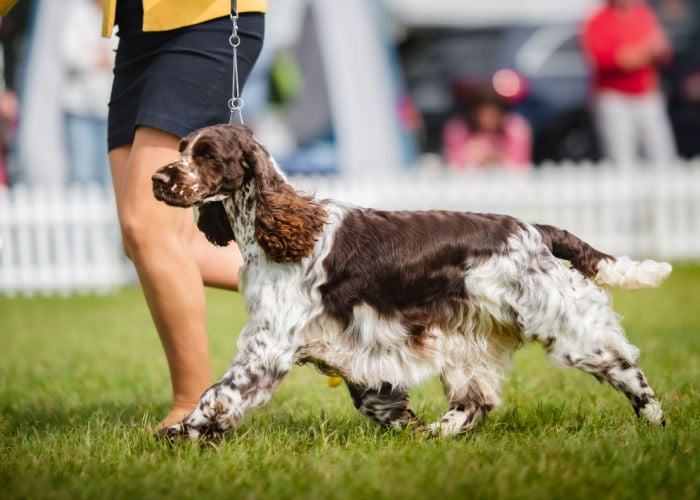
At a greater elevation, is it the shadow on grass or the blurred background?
the blurred background

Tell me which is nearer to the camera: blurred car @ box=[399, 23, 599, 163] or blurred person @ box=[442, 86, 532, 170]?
blurred person @ box=[442, 86, 532, 170]

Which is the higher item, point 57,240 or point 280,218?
point 280,218

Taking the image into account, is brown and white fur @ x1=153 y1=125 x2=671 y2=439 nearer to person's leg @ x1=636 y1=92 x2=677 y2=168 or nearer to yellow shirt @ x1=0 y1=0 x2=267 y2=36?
yellow shirt @ x1=0 y1=0 x2=267 y2=36

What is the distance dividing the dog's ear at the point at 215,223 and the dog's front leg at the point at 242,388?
0.43 meters

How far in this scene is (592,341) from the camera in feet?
12.6

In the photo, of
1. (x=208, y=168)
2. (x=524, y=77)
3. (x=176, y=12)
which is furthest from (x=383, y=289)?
(x=524, y=77)

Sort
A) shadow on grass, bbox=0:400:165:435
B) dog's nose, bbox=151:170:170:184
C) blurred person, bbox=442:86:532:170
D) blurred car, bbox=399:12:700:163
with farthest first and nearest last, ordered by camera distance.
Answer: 1. blurred car, bbox=399:12:700:163
2. blurred person, bbox=442:86:532:170
3. shadow on grass, bbox=0:400:165:435
4. dog's nose, bbox=151:170:170:184

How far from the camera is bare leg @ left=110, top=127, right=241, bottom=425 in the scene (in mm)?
3971

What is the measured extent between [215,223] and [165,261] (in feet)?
1.05

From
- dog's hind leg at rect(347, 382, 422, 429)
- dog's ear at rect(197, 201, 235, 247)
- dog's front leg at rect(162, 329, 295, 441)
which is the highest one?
dog's ear at rect(197, 201, 235, 247)

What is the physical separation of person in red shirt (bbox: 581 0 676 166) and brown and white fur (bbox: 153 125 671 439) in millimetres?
7461

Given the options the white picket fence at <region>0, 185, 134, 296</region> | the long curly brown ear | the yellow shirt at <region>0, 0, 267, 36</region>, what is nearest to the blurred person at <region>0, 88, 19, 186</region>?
the white picket fence at <region>0, 185, 134, 296</region>

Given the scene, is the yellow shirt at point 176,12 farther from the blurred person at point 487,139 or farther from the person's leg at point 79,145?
the blurred person at point 487,139

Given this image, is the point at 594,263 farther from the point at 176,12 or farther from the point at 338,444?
the point at 176,12
